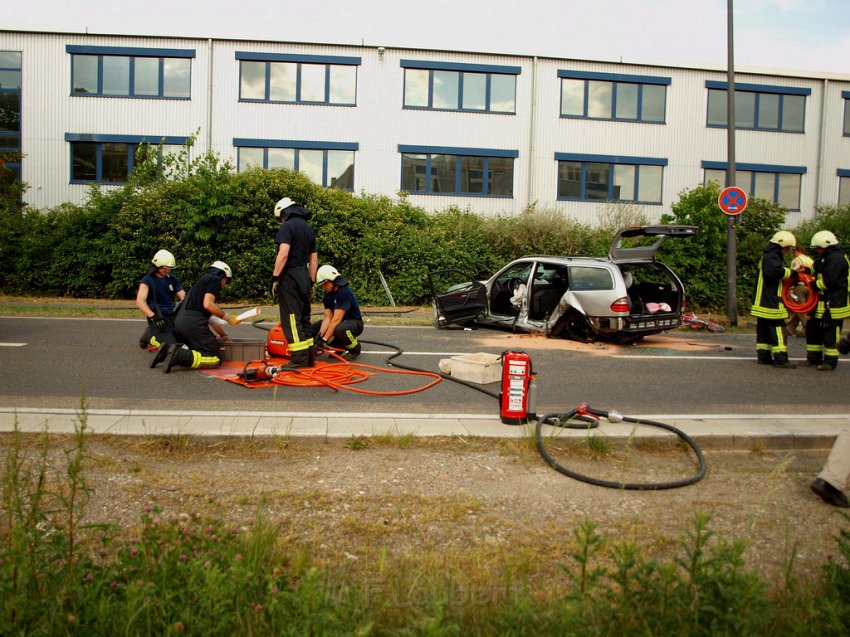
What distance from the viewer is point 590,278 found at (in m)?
12.3

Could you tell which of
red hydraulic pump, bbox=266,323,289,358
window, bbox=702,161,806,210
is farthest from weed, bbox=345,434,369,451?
window, bbox=702,161,806,210

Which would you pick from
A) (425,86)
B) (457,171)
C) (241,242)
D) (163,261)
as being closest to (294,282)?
(163,261)

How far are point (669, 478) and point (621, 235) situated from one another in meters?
8.37

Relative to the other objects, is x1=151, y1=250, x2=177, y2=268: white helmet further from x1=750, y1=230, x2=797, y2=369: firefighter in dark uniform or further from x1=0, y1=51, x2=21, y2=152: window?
x1=0, y1=51, x2=21, y2=152: window

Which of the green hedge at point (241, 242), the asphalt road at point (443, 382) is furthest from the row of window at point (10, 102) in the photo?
the asphalt road at point (443, 382)

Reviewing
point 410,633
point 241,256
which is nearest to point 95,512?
point 410,633

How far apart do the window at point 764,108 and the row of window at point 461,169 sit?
1905 mm

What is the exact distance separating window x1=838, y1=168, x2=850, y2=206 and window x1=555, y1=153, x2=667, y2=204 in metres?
8.29

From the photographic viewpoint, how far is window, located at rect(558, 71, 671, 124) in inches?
1190

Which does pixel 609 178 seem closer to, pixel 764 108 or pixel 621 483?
pixel 764 108

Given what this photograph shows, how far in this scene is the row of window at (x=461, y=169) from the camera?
28.8m

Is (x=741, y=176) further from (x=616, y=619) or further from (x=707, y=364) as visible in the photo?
(x=616, y=619)

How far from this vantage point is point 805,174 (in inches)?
1251

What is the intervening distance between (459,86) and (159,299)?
2189 cm
